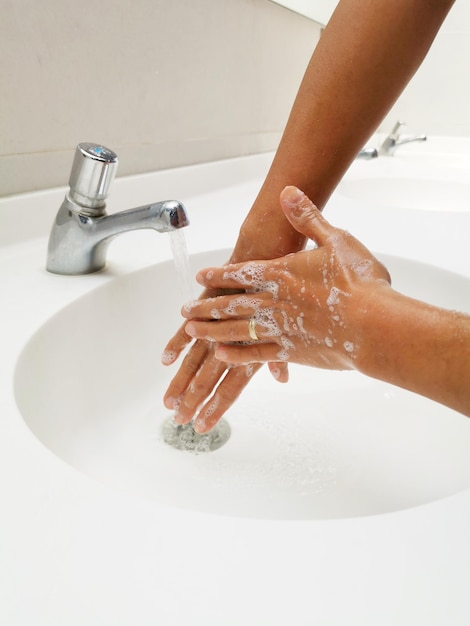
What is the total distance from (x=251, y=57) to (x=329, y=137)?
0.73 metres

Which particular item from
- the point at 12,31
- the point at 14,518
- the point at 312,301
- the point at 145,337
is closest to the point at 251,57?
the point at 12,31

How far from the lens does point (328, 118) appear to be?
1.62 ft

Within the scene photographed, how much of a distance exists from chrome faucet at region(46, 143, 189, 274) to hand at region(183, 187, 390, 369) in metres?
0.08

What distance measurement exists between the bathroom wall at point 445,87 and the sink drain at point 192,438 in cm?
170

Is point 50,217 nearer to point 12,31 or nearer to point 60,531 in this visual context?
point 12,31

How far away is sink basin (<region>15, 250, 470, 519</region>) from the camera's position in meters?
0.45

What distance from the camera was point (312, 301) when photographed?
40cm

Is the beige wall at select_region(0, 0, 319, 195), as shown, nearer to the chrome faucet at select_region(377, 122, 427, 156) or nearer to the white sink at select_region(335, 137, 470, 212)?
the white sink at select_region(335, 137, 470, 212)

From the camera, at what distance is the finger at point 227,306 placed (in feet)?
1.47

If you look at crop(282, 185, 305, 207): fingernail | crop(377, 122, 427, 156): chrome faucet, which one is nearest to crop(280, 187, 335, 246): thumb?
crop(282, 185, 305, 207): fingernail

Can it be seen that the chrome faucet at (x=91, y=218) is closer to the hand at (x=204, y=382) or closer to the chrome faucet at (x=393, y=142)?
the hand at (x=204, y=382)

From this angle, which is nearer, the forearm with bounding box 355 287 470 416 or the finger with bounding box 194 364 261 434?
the forearm with bounding box 355 287 470 416

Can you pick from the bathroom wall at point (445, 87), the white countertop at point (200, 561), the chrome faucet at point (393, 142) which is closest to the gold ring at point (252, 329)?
the white countertop at point (200, 561)

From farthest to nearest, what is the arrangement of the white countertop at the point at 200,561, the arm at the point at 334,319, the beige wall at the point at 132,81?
the beige wall at the point at 132,81, the arm at the point at 334,319, the white countertop at the point at 200,561
